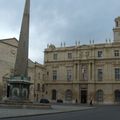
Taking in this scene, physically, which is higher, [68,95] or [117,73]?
[117,73]

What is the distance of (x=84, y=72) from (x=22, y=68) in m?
43.7

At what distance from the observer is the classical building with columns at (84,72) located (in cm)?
7025

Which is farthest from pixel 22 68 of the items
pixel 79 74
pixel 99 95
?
pixel 79 74

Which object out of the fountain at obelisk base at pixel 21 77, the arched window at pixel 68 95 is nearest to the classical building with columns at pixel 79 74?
the arched window at pixel 68 95

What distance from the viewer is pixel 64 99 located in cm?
7425

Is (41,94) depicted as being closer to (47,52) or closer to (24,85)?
(47,52)

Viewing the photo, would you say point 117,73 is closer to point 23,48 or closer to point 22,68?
point 23,48

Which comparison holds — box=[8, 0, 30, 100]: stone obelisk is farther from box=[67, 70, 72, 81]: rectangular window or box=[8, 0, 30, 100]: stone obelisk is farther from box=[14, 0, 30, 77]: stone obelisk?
box=[67, 70, 72, 81]: rectangular window

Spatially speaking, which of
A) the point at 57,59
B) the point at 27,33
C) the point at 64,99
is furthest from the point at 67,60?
the point at 27,33

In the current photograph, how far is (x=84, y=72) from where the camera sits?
7294 cm

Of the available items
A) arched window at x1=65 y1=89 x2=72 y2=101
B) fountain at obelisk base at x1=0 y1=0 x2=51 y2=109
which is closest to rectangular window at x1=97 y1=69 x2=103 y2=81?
arched window at x1=65 y1=89 x2=72 y2=101

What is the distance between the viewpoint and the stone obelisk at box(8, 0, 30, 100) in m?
30.2

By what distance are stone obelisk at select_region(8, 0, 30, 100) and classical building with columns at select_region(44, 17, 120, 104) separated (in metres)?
41.0

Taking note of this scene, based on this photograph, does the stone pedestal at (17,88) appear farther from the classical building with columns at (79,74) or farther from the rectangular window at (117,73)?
the rectangular window at (117,73)
